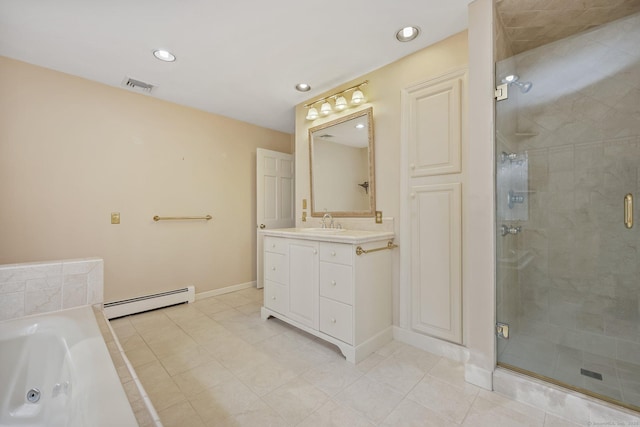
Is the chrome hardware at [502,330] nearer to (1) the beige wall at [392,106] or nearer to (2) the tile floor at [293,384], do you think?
(2) the tile floor at [293,384]

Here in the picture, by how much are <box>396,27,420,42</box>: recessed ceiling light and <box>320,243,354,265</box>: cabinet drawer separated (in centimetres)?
157

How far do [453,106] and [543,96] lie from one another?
24.6 inches

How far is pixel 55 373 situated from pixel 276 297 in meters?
1.48

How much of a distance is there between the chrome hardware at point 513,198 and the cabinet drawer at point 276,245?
1.71m

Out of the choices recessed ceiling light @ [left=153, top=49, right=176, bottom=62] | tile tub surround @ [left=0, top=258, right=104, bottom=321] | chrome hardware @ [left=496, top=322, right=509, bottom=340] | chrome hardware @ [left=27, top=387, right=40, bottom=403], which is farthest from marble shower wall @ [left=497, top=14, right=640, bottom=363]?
tile tub surround @ [left=0, top=258, right=104, bottom=321]

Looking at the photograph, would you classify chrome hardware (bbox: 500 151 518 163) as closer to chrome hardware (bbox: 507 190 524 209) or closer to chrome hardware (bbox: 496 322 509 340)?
chrome hardware (bbox: 507 190 524 209)

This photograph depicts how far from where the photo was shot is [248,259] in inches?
145

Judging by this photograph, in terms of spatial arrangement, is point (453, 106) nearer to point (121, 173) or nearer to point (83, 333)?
point (83, 333)

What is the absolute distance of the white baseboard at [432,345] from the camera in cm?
184

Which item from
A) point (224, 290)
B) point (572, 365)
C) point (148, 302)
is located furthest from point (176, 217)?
point (572, 365)

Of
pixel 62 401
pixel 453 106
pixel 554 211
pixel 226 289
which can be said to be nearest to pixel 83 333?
pixel 62 401

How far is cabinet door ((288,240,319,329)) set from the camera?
2.10 meters

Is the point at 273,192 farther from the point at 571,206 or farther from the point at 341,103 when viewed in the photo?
the point at 571,206

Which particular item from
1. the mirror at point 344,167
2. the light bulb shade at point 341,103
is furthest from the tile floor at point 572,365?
the light bulb shade at point 341,103
